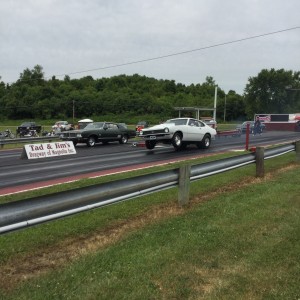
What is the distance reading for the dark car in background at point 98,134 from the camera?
1015 inches

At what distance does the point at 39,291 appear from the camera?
3824mm

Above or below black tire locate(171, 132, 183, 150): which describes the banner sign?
below

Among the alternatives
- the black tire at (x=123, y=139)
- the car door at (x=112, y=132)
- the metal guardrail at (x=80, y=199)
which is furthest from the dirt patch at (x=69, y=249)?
the black tire at (x=123, y=139)

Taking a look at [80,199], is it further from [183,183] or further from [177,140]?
[177,140]

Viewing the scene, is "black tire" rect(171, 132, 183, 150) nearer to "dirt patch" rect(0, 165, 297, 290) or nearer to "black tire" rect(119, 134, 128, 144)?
"black tire" rect(119, 134, 128, 144)

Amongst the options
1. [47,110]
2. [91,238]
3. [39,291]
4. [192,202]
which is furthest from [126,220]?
[47,110]

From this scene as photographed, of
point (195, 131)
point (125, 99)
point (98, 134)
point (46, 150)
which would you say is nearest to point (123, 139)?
point (98, 134)

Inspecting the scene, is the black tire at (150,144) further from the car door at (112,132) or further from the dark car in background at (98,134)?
the car door at (112,132)

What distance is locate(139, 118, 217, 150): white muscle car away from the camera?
19.8m

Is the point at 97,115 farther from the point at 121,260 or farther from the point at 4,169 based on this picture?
the point at 121,260

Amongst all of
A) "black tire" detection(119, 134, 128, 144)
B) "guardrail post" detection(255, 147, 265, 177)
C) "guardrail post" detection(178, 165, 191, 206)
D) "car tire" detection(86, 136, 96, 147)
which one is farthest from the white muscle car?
"guardrail post" detection(178, 165, 191, 206)

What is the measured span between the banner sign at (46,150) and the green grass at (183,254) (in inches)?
449

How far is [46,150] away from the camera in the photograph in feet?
61.5

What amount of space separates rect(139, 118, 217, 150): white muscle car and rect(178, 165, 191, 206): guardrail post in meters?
12.5
